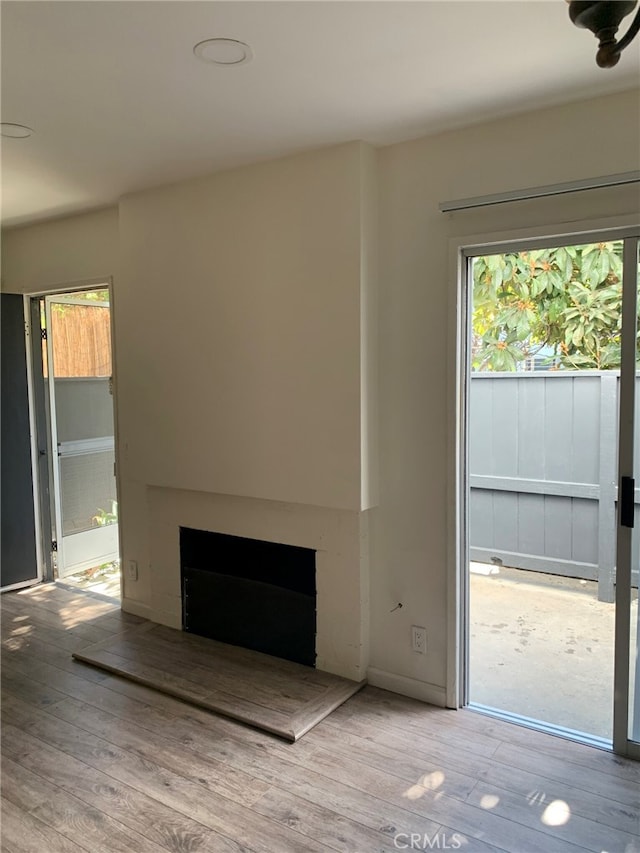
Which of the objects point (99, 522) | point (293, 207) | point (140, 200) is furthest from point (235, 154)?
point (99, 522)

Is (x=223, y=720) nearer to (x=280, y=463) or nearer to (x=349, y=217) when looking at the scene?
(x=280, y=463)

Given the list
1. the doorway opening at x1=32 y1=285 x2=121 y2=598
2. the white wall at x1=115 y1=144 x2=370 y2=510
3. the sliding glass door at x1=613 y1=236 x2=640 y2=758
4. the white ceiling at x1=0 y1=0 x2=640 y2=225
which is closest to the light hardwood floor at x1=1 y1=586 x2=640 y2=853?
the sliding glass door at x1=613 y1=236 x2=640 y2=758

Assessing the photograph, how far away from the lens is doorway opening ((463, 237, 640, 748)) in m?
2.73

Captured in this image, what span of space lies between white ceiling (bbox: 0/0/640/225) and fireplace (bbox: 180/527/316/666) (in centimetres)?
196

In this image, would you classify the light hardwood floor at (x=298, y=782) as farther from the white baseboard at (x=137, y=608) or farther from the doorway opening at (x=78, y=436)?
the doorway opening at (x=78, y=436)

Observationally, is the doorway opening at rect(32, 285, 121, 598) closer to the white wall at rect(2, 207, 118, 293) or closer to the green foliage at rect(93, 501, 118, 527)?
the green foliage at rect(93, 501, 118, 527)

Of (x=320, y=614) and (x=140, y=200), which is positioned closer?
(x=320, y=614)

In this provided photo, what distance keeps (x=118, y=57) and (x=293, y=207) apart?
42.0 inches

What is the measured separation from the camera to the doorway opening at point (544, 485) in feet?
8.96

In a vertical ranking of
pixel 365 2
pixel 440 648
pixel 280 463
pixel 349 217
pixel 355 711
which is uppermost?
pixel 365 2

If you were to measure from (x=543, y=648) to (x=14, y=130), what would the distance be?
11.4 ft

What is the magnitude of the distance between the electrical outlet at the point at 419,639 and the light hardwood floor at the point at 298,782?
0.78 feet

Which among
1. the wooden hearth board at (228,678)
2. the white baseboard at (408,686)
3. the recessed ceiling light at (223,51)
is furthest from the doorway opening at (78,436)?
the recessed ceiling light at (223,51)

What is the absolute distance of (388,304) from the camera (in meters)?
2.81
